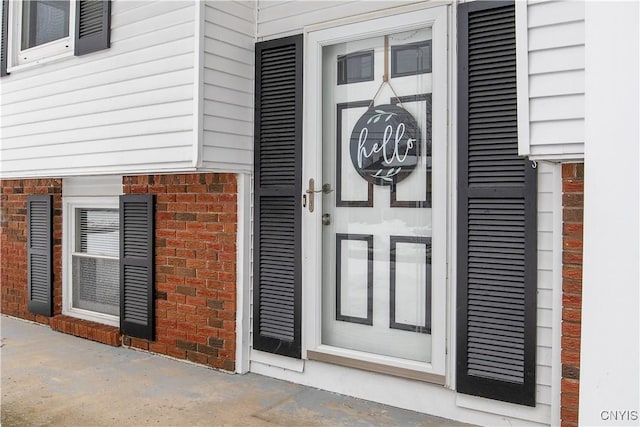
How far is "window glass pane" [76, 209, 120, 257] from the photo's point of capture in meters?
4.97

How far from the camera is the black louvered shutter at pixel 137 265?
172 inches

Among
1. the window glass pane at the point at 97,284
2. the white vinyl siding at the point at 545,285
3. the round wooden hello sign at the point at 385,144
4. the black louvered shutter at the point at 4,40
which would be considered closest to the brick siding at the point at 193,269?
the window glass pane at the point at 97,284

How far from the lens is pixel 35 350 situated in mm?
4457

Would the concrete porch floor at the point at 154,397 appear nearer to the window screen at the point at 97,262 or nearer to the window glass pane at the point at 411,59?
the window screen at the point at 97,262

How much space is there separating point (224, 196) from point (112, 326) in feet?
6.09

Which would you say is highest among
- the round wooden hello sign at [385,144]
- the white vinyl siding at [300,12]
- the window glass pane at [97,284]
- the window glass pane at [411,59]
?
the white vinyl siding at [300,12]

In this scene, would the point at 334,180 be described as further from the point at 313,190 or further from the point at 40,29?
the point at 40,29

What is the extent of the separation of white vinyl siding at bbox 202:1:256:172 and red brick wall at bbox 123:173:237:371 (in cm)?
28

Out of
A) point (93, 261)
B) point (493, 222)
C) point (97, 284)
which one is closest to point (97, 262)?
point (93, 261)

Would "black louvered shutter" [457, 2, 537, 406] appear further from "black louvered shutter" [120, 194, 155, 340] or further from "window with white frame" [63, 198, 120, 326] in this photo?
"window with white frame" [63, 198, 120, 326]

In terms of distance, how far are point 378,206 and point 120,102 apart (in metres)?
2.06

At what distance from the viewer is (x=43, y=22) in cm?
485

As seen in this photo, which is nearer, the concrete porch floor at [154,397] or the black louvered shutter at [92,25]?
the concrete porch floor at [154,397]

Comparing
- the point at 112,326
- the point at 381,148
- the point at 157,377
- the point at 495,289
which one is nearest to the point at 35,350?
the point at 112,326
